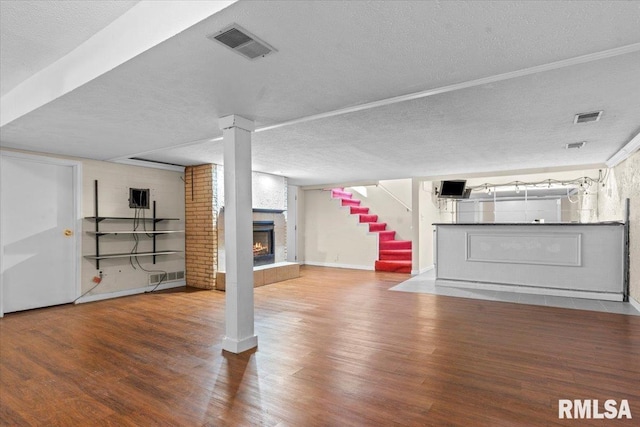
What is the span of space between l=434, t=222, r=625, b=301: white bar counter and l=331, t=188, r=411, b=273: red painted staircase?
6.49ft

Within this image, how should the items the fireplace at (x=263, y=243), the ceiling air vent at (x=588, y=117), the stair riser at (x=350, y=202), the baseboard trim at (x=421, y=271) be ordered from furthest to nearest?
the stair riser at (x=350, y=202) < the baseboard trim at (x=421, y=271) < the fireplace at (x=263, y=243) < the ceiling air vent at (x=588, y=117)

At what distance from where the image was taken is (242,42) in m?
1.92

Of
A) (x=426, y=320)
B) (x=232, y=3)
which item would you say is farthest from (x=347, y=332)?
(x=232, y=3)

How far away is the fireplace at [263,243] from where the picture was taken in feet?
23.6

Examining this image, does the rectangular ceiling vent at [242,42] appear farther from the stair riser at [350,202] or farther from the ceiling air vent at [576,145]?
the stair riser at [350,202]

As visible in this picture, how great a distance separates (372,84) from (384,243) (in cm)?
673

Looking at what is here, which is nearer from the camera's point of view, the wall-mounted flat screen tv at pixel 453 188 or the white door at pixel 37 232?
the white door at pixel 37 232

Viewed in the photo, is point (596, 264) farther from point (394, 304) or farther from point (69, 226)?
point (69, 226)

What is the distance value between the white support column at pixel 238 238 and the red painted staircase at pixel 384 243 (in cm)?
554

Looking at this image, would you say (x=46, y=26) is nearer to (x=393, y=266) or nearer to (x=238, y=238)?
(x=238, y=238)

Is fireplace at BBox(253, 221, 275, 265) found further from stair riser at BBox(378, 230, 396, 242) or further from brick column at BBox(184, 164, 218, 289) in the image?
stair riser at BBox(378, 230, 396, 242)

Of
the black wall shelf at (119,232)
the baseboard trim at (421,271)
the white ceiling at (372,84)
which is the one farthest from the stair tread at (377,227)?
the black wall shelf at (119,232)

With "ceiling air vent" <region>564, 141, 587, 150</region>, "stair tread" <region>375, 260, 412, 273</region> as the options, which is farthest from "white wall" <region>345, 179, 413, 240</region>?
"ceiling air vent" <region>564, 141, 587, 150</region>

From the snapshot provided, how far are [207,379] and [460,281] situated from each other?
494 cm
